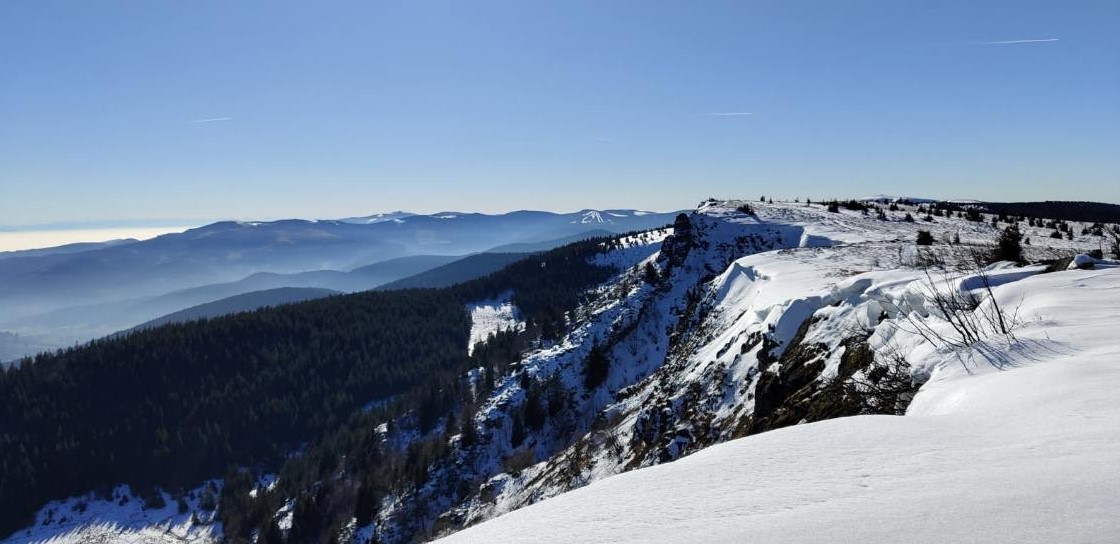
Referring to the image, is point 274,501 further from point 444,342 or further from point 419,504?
point 444,342

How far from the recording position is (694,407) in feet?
63.0

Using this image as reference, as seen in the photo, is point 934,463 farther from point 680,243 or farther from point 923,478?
point 680,243

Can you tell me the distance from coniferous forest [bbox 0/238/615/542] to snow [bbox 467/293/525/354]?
4025 millimetres

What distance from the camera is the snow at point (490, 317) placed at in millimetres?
156525

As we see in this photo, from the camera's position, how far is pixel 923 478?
4.29 m

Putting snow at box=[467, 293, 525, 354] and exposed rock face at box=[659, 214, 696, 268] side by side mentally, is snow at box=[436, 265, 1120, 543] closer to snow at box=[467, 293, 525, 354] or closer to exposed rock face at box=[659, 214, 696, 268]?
exposed rock face at box=[659, 214, 696, 268]

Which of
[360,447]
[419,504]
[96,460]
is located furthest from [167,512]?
[419,504]

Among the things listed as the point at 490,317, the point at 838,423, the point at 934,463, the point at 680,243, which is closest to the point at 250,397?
the point at 490,317

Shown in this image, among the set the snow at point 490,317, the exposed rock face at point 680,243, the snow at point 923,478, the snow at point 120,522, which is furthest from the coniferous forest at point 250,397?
the snow at point 923,478

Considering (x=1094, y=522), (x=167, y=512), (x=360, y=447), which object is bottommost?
(x=167, y=512)

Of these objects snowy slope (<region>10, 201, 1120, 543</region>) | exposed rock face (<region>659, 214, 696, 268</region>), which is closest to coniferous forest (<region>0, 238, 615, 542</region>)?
exposed rock face (<region>659, 214, 696, 268</region>)

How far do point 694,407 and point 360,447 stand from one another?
9094 centimetres

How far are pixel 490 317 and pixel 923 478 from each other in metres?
169

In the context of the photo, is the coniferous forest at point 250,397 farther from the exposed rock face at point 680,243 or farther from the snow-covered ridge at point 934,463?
the snow-covered ridge at point 934,463
